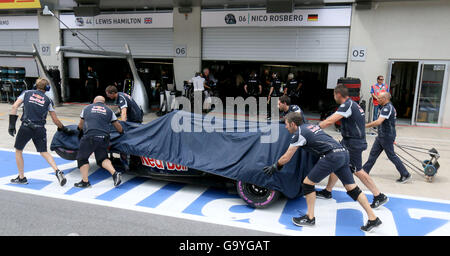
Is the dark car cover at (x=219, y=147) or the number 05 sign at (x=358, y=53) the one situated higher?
the number 05 sign at (x=358, y=53)

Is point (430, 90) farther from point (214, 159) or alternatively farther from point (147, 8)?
point (147, 8)

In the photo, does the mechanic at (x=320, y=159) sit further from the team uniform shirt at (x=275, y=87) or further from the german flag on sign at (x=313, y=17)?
the german flag on sign at (x=313, y=17)

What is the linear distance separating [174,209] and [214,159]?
0.97 metres

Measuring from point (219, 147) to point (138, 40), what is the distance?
11.7 meters

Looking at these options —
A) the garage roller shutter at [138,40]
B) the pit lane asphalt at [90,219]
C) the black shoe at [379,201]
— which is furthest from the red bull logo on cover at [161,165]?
the garage roller shutter at [138,40]

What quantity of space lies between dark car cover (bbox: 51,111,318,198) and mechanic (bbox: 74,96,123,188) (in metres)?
0.28

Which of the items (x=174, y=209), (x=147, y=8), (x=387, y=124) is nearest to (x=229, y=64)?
(x=147, y=8)

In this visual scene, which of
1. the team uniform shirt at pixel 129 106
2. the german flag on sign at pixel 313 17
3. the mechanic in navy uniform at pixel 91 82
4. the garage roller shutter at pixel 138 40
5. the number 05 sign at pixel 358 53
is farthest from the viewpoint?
the mechanic in navy uniform at pixel 91 82

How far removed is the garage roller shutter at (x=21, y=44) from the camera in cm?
1748

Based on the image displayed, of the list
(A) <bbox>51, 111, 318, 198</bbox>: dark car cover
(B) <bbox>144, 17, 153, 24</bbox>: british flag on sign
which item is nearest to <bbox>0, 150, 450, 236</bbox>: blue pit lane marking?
(A) <bbox>51, 111, 318, 198</bbox>: dark car cover

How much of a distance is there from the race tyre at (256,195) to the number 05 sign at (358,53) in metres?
9.44

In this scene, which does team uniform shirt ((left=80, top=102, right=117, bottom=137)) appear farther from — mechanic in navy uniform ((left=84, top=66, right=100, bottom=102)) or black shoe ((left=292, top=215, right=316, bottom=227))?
mechanic in navy uniform ((left=84, top=66, right=100, bottom=102))

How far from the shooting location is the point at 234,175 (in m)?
5.15
